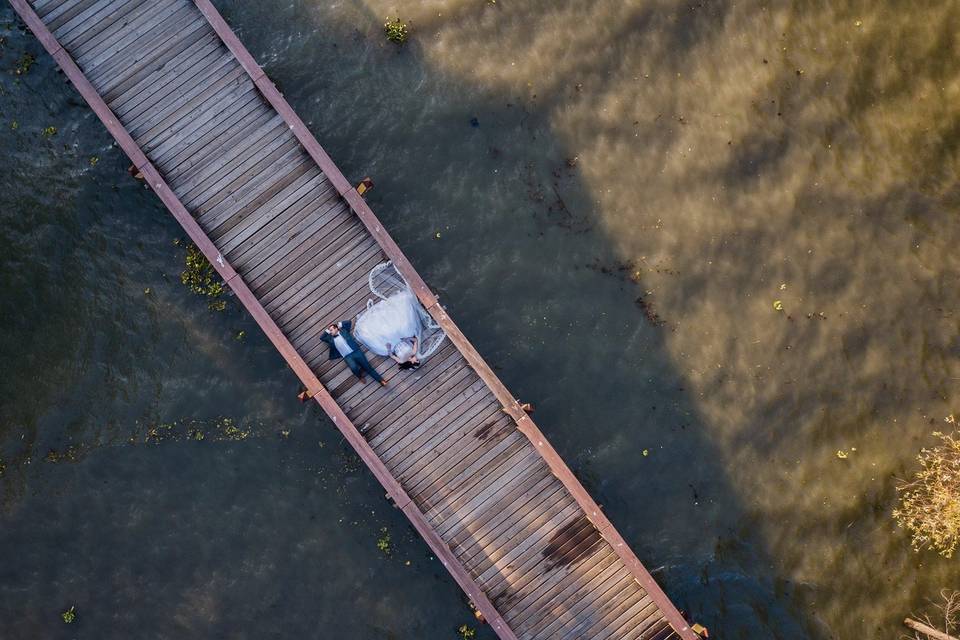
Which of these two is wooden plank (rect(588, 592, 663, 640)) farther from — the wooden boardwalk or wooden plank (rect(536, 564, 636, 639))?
wooden plank (rect(536, 564, 636, 639))

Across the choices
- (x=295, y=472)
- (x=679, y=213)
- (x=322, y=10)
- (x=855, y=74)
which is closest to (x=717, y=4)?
(x=855, y=74)

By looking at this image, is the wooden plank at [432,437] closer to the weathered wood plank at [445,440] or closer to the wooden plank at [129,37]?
the weathered wood plank at [445,440]

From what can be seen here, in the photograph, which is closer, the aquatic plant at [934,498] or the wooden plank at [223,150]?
the wooden plank at [223,150]

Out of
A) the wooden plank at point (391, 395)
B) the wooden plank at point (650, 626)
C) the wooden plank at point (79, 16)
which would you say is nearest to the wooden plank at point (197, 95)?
the wooden plank at point (79, 16)

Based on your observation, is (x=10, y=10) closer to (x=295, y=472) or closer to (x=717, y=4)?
(x=295, y=472)

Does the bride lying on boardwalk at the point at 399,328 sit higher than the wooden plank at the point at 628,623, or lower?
higher
